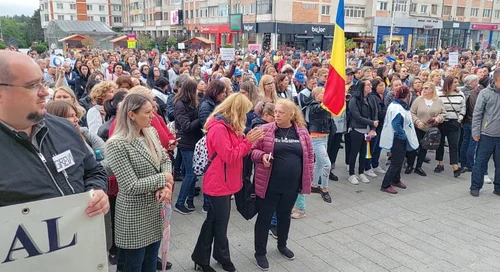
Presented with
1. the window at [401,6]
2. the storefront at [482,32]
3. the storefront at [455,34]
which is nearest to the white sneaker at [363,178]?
the window at [401,6]

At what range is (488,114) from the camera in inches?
251

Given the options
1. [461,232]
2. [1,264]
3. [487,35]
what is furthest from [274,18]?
[1,264]

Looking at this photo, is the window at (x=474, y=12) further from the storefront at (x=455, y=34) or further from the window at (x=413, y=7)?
the window at (x=413, y=7)

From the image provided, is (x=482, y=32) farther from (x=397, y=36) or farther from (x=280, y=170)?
(x=280, y=170)

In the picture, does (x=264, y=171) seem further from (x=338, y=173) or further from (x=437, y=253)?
→ (x=338, y=173)

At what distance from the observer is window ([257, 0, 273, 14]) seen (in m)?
46.7

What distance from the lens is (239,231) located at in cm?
513

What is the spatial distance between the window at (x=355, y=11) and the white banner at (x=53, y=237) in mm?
52520

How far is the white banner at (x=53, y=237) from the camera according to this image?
1721 millimetres

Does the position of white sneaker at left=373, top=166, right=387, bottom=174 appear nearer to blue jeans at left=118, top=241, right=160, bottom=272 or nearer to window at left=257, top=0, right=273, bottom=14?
blue jeans at left=118, top=241, right=160, bottom=272

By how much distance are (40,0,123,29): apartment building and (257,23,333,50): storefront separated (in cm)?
5717

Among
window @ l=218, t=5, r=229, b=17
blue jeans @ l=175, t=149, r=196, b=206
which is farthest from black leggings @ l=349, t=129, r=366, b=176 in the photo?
window @ l=218, t=5, r=229, b=17

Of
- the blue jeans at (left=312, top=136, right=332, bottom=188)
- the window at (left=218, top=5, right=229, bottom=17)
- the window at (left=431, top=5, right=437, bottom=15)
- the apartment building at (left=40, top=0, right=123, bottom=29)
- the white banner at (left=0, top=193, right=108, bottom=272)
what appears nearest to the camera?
the white banner at (left=0, top=193, right=108, bottom=272)

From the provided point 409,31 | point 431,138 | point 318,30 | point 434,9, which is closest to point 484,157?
point 431,138
